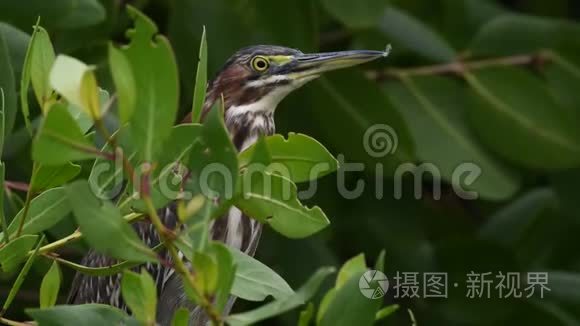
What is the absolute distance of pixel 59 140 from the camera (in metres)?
1.90

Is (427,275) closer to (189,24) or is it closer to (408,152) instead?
(408,152)

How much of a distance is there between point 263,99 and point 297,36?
0.24 metres

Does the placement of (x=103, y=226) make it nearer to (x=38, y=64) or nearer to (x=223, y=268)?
(x=223, y=268)

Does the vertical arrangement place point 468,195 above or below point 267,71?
below

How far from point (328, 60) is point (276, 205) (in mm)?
1554

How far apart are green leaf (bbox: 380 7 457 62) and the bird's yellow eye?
68 centimetres

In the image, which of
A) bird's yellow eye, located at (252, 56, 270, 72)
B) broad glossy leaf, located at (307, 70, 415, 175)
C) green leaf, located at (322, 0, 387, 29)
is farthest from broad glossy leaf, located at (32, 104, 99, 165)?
broad glossy leaf, located at (307, 70, 415, 175)

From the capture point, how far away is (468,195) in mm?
4762

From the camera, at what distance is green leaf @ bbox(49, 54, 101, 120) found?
6.16 ft

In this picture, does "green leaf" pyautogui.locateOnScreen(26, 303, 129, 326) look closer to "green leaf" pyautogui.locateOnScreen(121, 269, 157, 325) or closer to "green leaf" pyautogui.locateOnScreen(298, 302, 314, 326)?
"green leaf" pyautogui.locateOnScreen(121, 269, 157, 325)

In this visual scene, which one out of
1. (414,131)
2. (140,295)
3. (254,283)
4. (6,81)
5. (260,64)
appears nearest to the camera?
(140,295)

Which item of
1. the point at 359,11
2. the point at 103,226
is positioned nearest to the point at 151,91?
the point at 103,226

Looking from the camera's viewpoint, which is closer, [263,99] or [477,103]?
[263,99]

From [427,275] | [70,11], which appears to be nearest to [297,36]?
→ [70,11]
